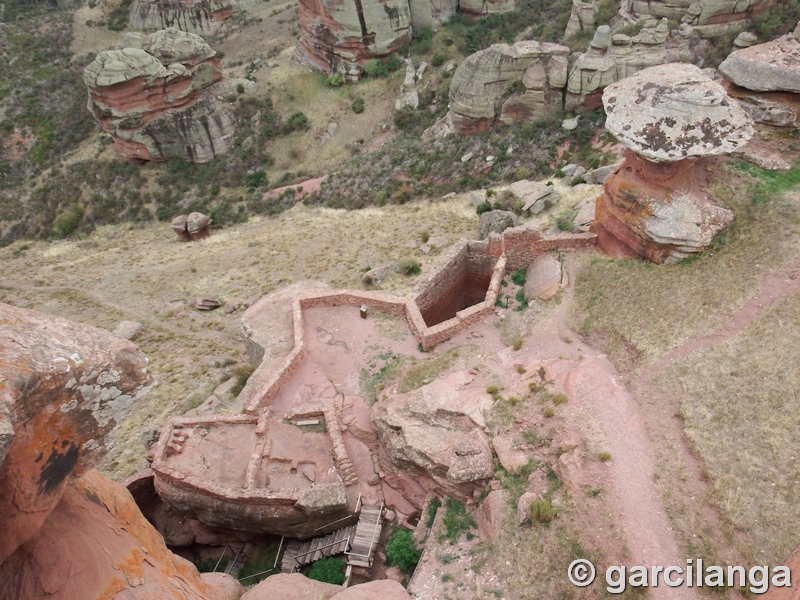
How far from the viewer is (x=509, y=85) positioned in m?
30.8

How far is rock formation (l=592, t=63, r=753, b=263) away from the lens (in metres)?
15.3

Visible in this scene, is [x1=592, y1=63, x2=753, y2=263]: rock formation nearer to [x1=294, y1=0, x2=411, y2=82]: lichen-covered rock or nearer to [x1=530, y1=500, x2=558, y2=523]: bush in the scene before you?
[x1=530, y1=500, x2=558, y2=523]: bush

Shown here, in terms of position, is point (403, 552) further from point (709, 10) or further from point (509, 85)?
point (709, 10)

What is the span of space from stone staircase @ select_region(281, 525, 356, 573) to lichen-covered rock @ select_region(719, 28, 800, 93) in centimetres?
2278

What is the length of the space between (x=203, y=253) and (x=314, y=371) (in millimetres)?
17972

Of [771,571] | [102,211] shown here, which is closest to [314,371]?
[771,571]

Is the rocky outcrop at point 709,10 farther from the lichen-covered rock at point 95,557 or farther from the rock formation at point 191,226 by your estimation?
the lichen-covered rock at point 95,557

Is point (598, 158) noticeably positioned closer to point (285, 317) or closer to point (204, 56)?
point (285, 317)

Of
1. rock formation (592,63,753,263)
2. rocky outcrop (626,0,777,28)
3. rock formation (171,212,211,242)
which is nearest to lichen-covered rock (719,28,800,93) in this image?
rock formation (592,63,753,263)

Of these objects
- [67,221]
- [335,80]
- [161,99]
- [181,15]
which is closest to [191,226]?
[67,221]

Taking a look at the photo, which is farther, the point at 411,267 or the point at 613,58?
the point at 613,58

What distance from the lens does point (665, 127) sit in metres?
15.5

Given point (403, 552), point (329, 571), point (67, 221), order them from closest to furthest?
1. point (403, 552)
2. point (329, 571)
3. point (67, 221)

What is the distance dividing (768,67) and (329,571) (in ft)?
80.0
